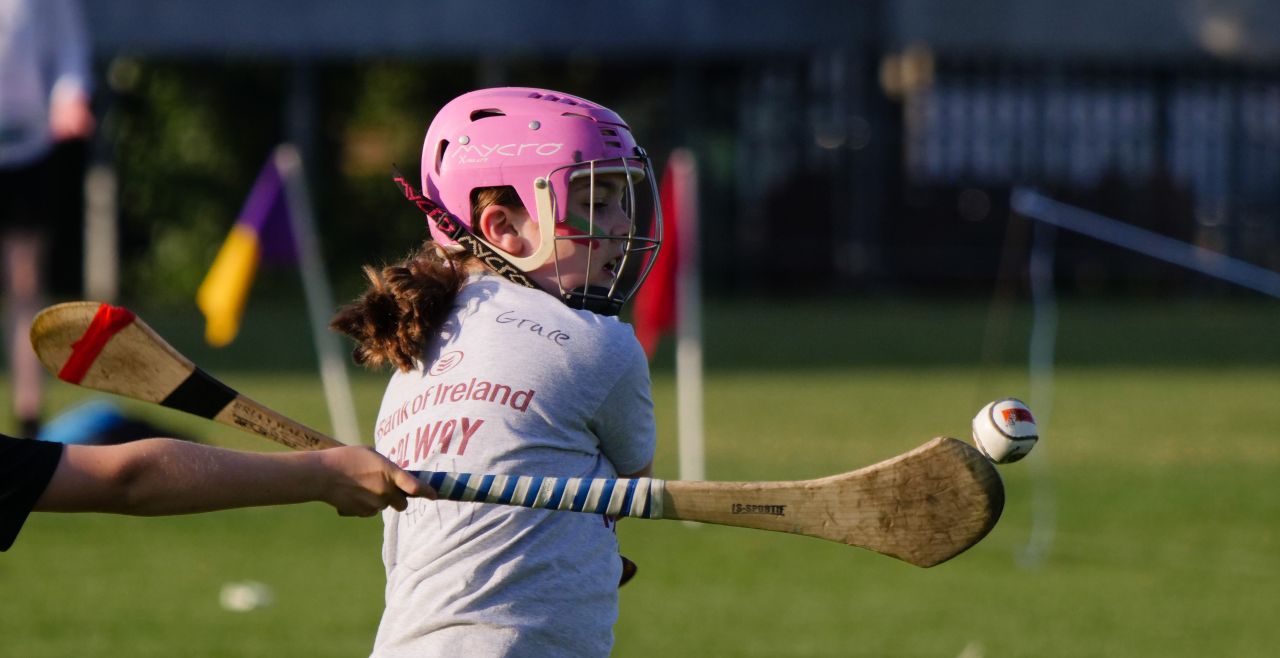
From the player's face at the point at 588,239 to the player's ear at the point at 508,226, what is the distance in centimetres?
9

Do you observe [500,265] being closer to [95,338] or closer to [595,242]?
[595,242]

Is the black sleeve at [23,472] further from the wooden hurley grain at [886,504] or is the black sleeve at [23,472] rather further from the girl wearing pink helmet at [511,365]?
the wooden hurley grain at [886,504]

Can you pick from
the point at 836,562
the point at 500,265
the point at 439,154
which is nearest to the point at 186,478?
the point at 500,265

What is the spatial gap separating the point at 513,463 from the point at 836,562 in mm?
4602

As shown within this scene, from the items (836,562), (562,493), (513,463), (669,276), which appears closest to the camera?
(562,493)

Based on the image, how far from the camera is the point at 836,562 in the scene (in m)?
7.75

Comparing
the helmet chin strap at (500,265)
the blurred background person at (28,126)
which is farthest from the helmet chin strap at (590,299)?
the blurred background person at (28,126)

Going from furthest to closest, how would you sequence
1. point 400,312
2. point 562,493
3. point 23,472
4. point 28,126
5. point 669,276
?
point 28,126, point 669,276, point 400,312, point 562,493, point 23,472

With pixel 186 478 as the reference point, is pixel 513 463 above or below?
below

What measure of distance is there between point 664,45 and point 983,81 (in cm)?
463

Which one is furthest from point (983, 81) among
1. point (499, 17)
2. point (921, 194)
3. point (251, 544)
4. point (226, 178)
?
point (251, 544)

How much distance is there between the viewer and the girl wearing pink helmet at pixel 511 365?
3.33m

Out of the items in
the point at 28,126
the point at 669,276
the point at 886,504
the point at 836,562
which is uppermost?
the point at 886,504

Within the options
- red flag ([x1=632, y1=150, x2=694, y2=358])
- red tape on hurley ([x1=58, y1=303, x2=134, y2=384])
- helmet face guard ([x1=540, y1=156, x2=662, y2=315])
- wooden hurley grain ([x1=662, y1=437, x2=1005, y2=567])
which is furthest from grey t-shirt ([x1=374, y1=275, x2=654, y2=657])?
red flag ([x1=632, y1=150, x2=694, y2=358])
